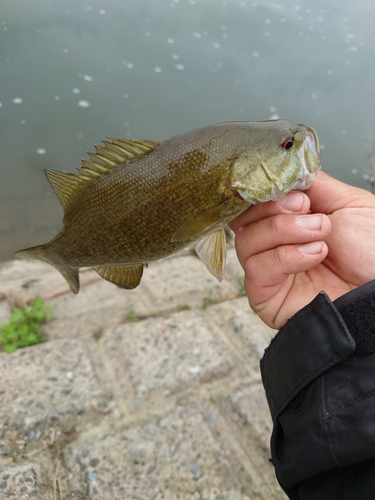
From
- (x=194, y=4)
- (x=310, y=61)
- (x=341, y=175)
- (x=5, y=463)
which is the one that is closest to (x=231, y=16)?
(x=194, y=4)

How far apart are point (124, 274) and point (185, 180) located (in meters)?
0.53

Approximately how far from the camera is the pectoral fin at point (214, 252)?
169 cm

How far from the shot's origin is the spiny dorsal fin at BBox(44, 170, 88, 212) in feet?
5.08

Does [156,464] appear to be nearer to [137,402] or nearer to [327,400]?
[137,402]

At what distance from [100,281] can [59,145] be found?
2.70 metres

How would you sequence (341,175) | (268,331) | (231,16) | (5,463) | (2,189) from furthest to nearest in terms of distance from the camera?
1. (231,16)
2. (341,175)
3. (2,189)
4. (268,331)
5. (5,463)

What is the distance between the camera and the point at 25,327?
2.54 meters

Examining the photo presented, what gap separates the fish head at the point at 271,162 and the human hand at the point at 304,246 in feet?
0.43

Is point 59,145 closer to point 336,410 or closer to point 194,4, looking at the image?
point 336,410

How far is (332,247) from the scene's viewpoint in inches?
67.1

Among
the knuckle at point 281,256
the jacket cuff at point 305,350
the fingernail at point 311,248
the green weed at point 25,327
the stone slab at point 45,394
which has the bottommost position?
the green weed at point 25,327

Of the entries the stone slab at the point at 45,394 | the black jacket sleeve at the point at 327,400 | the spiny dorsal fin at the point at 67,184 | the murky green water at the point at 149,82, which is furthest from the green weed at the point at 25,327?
the black jacket sleeve at the point at 327,400

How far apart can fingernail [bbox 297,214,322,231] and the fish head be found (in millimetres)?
127

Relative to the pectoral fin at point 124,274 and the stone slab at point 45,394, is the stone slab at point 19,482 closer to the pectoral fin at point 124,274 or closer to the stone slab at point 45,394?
the stone slab at point 45,394
